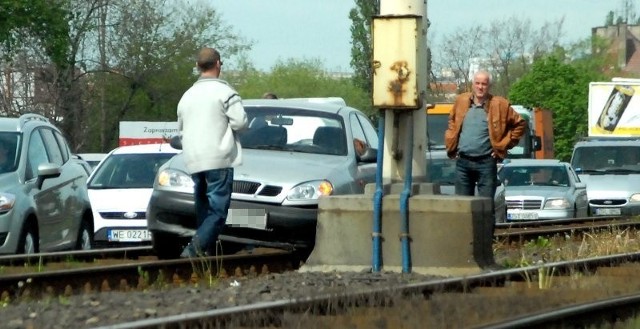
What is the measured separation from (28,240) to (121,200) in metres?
5.57

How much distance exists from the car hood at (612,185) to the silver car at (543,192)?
1683 millimetres

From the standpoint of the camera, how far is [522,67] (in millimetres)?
117000

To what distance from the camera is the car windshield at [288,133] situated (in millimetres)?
13609

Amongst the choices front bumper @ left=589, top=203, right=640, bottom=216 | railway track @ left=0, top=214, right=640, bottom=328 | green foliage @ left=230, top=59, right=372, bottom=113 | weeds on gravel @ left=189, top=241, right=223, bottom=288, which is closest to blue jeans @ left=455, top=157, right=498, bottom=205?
railway track @ left=0, top=214, right=640, bottom=328

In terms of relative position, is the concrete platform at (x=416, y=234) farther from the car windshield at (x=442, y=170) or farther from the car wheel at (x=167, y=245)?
the car windshield at (x=442, y=170)

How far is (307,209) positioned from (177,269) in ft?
4.93

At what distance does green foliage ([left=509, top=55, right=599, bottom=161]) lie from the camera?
9794 centimetres

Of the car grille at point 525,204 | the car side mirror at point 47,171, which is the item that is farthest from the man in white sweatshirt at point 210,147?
the car grille at point 525,204

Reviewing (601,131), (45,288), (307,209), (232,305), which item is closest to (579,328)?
(232,305)

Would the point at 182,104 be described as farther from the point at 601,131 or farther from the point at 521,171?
the point at 601,131

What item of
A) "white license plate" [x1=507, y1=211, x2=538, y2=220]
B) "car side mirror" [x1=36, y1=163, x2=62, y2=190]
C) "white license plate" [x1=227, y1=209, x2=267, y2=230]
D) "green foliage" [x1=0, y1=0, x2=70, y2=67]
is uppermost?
"green foliage" [x1=0, y1=0, x2=70, y2=67]

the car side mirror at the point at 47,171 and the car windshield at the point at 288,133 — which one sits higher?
the car windshield at the point at 288,133

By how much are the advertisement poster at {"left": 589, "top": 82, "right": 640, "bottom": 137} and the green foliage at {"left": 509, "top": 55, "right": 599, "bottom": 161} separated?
167 feet

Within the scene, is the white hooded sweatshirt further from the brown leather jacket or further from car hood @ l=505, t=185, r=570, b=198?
car hood @ l=505, t=185, r=570, b=198
